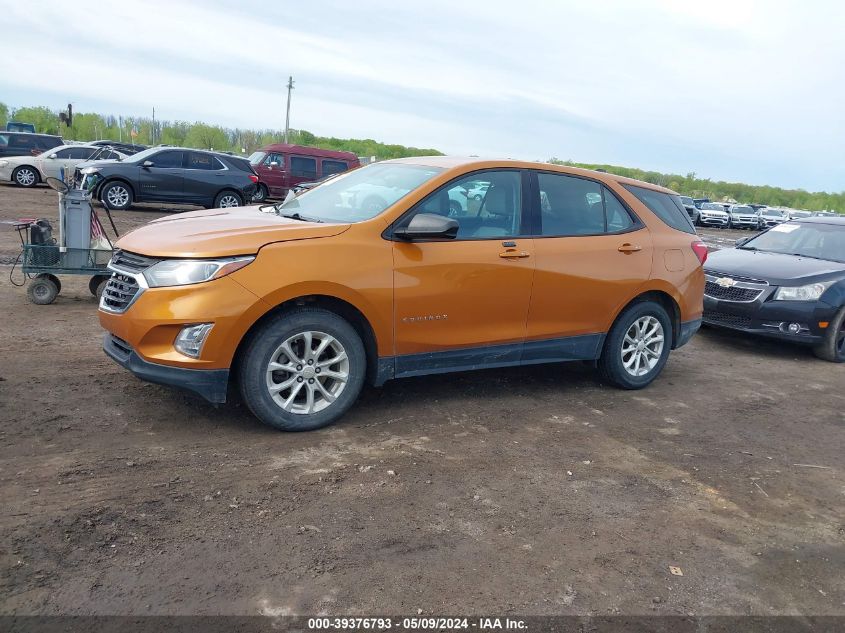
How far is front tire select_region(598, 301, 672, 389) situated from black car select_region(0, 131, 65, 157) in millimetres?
25589

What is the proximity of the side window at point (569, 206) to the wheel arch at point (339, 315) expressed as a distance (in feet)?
5.41

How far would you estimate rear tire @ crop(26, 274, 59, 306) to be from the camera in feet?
25.0

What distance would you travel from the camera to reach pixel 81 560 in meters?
3.09

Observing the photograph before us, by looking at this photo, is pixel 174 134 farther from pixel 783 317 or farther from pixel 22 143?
pixel 783 317

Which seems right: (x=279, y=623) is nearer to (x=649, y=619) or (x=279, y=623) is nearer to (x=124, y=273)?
(x=649, y=619)

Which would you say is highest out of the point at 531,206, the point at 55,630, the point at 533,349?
the point at 531,206

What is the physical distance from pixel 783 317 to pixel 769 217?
42.4 m

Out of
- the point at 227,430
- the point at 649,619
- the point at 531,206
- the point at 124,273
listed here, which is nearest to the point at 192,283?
the point at 124,273

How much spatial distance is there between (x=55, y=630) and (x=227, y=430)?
78.6 inches

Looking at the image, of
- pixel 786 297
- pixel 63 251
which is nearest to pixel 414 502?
pixel 63 251

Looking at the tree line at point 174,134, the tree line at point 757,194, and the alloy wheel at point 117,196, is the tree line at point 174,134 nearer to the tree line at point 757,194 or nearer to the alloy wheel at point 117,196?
the tree line at point 757,194

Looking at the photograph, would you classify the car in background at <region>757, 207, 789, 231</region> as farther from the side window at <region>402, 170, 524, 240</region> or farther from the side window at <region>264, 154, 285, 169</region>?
the side window at <region>402, 170, 524, 240</region>

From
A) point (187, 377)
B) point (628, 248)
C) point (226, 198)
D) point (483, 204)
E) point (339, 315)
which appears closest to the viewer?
point (187, 377)

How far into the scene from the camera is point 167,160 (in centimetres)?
1858
